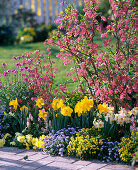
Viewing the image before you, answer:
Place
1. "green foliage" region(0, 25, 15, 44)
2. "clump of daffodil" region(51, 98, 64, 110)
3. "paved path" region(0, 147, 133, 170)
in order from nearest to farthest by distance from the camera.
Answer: "paved path" region(0, 147, 133, 170) < "clump of daffodil" region(51, 98, 64, 110) < "green foliage" region(0, 25, 15, 44)

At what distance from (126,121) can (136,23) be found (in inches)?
44.6

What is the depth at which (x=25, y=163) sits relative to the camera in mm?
3496

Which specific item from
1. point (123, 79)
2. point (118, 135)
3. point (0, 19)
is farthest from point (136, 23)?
point (0, 19)

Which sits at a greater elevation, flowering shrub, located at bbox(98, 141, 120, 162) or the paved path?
flowering shrub, located at bbox(98, 141, 120, 162)

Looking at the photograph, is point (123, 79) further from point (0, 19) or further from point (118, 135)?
point (0, 19)

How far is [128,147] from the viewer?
3412 millimetres

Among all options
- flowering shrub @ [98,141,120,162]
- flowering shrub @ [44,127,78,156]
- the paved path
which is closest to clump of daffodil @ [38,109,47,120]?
flowering shrub @ [44,127,78,156]

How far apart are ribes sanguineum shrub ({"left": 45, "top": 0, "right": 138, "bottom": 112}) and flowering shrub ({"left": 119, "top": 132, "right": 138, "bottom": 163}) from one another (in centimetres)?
49

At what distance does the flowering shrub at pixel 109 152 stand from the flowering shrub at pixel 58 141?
0.42 m

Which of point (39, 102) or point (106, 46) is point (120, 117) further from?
point (39, 102)

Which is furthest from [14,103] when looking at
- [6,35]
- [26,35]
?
[6,35]

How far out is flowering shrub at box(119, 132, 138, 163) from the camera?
3357 mm

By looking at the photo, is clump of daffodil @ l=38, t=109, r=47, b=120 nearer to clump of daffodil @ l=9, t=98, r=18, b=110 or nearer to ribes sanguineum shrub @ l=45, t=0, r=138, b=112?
clump of daffodil @ l=9, t=98, r=18, b=110

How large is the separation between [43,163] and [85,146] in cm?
48
